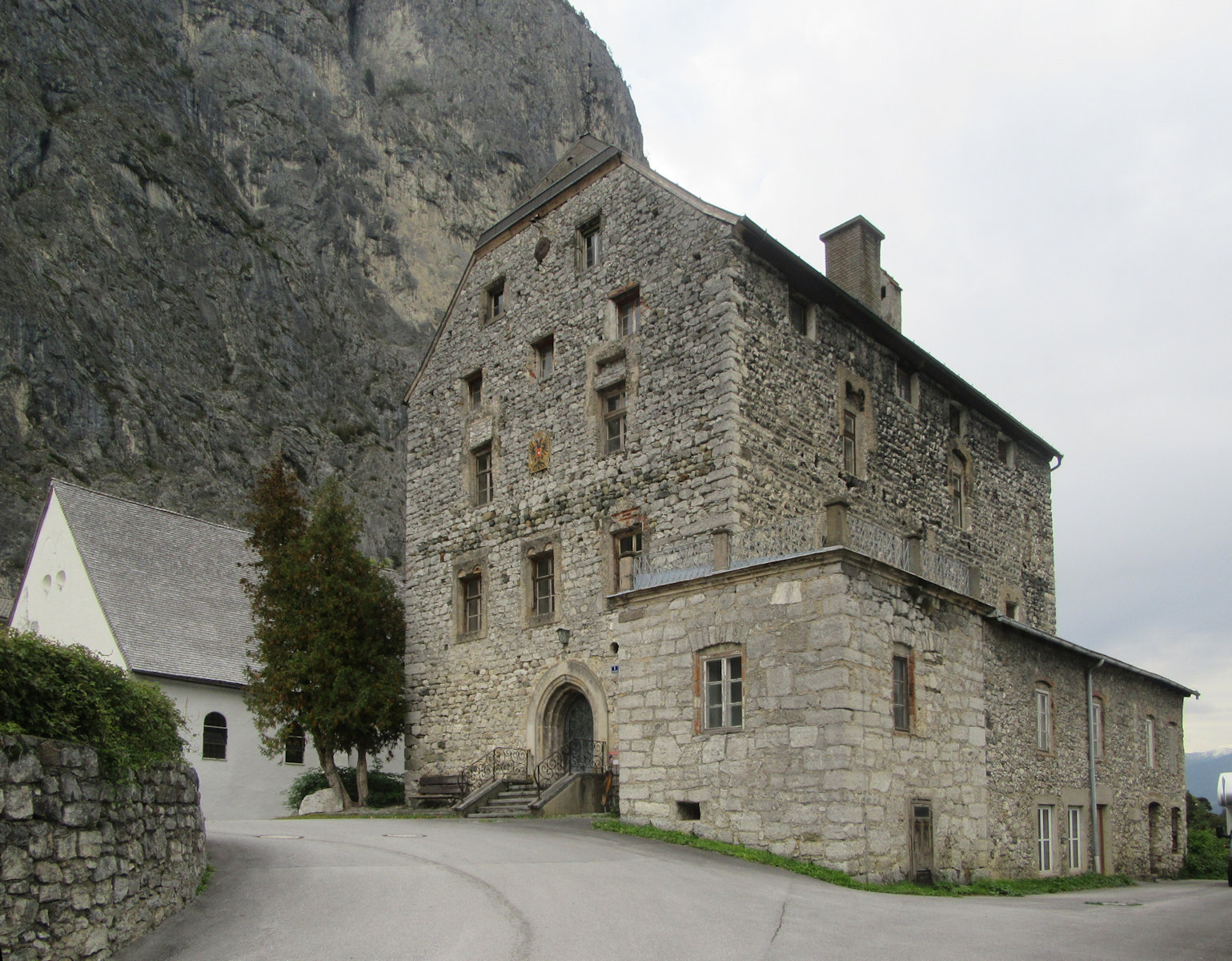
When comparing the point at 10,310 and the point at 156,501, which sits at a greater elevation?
the point at 10,310

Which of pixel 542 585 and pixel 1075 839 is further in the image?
pixel 542 585

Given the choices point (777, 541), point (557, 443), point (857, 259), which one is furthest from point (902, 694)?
point (857, 259)

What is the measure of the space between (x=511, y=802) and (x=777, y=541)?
25.3ft

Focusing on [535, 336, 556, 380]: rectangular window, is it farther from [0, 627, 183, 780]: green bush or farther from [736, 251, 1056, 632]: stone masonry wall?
[0, 627, 183, 780]: green bush

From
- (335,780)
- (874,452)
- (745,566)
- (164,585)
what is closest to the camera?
(745,566)

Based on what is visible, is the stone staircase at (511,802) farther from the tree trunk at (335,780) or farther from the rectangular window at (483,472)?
the rectangular window at (483,472)

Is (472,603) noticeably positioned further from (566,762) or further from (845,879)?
(845,879)

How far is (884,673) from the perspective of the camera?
13.7 meters

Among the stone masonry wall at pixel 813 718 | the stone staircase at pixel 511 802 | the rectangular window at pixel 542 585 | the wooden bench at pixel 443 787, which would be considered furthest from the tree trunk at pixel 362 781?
the stone masonry wall at pixel 813 718

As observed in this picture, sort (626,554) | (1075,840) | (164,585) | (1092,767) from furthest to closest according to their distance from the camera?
(164,585), (626,554), (1092,767), (1075,840)

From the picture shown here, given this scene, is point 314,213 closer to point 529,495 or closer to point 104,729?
point 529,495

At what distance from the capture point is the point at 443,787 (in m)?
21.7

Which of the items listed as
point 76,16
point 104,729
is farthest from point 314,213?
point 104,729

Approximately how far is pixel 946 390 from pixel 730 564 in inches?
497
